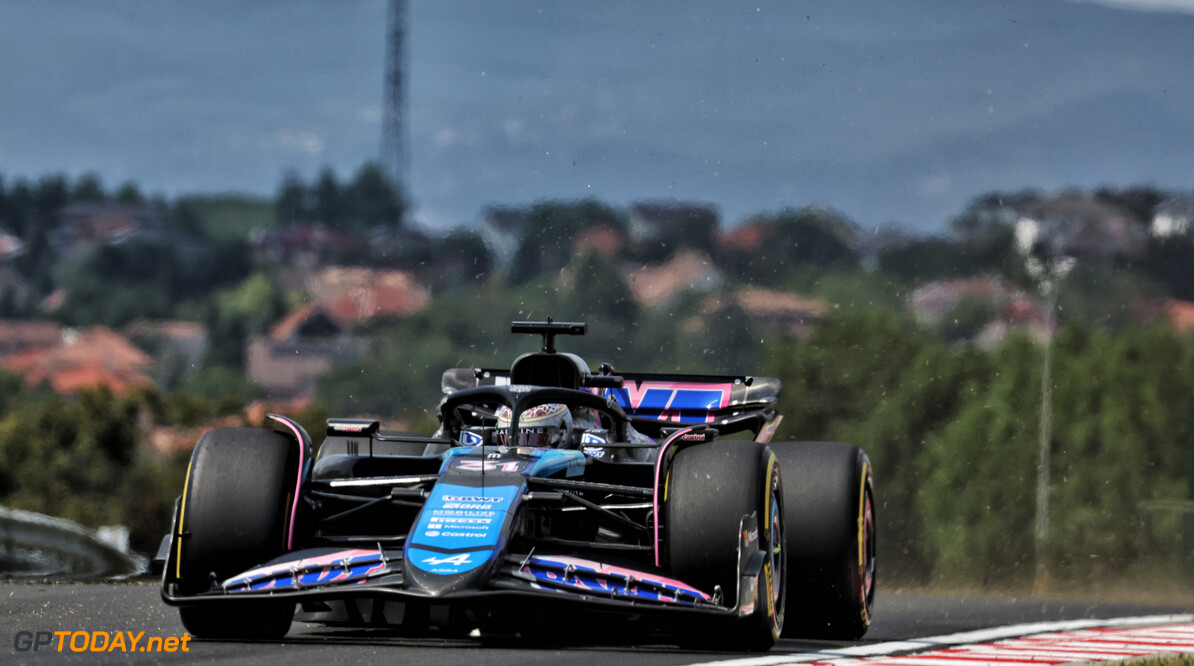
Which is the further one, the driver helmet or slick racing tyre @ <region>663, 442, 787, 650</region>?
the driver helmet

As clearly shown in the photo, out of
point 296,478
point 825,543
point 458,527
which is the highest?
point 296,478

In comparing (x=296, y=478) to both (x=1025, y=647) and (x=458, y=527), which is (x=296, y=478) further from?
(x=1025, y=647)

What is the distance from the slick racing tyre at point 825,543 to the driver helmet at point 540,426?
1.29 m

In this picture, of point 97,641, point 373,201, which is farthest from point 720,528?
point 373,201

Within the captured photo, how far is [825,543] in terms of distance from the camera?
971 centimetres

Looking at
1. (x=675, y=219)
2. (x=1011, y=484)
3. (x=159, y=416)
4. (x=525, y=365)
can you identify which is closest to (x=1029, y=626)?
(x=525, y=365)

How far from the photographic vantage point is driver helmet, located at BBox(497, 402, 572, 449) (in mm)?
9633

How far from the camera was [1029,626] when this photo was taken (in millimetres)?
10977

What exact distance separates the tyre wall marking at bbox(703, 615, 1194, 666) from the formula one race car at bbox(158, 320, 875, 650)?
1.22 feet

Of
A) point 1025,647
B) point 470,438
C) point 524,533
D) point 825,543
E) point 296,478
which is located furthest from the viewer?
point 470,438

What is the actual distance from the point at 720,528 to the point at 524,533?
3.38ft

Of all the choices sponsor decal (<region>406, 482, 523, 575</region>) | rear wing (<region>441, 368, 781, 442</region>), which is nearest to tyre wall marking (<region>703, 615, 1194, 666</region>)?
sponsor decal (<region>406, 482, 523, 575</region>)

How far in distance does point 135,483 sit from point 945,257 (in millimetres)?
45368

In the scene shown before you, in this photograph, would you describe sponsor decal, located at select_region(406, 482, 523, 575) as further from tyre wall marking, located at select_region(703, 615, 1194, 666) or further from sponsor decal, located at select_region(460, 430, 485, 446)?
sponsor decal, located at select_region(460, 430, 485, 446)
